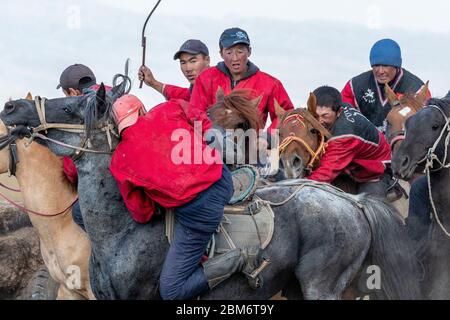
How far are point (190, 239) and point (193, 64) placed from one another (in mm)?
3980

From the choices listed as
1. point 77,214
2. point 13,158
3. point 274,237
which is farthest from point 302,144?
point 13,158

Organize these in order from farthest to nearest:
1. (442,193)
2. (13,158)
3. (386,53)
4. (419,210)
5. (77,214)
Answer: (386,53) < (419,210) < (442,193) < (77,214) < (13,158)

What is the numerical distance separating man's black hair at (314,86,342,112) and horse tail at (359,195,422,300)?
158 centimetres

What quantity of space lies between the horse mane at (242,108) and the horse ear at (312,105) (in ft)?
3.18

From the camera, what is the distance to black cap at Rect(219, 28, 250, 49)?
29.0 feet

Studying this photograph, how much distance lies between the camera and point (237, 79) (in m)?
8.95

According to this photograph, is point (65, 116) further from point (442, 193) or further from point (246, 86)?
point (442, 193)

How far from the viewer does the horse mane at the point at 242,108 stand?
7434 millimetres

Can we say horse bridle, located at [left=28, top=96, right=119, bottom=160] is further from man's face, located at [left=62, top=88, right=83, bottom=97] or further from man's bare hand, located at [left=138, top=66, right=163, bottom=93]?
man's bare hand, located at [left=138, top=66, right=163, bottom=93]

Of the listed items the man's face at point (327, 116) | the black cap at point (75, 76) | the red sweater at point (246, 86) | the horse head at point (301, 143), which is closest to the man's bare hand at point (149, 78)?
the red sweater at point (246, 86)

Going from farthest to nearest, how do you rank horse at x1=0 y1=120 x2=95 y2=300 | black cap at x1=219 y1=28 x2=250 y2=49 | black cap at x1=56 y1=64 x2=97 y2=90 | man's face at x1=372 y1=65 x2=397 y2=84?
man's face at x1=372 y1=65 x2=397 y2=84
black cap at x1=219 y1=28 x2=250 y2=49
black cap at x1=56 y1=64 x2=97 y2=90
horse at x1=0 y1=120 x2=95 y2=300

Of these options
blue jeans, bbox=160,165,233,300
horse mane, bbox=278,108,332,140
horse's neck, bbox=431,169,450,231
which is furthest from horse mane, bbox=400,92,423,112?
blue jeans, bbox=160,165,233,300

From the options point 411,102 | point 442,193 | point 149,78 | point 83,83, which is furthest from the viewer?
point 149,78
